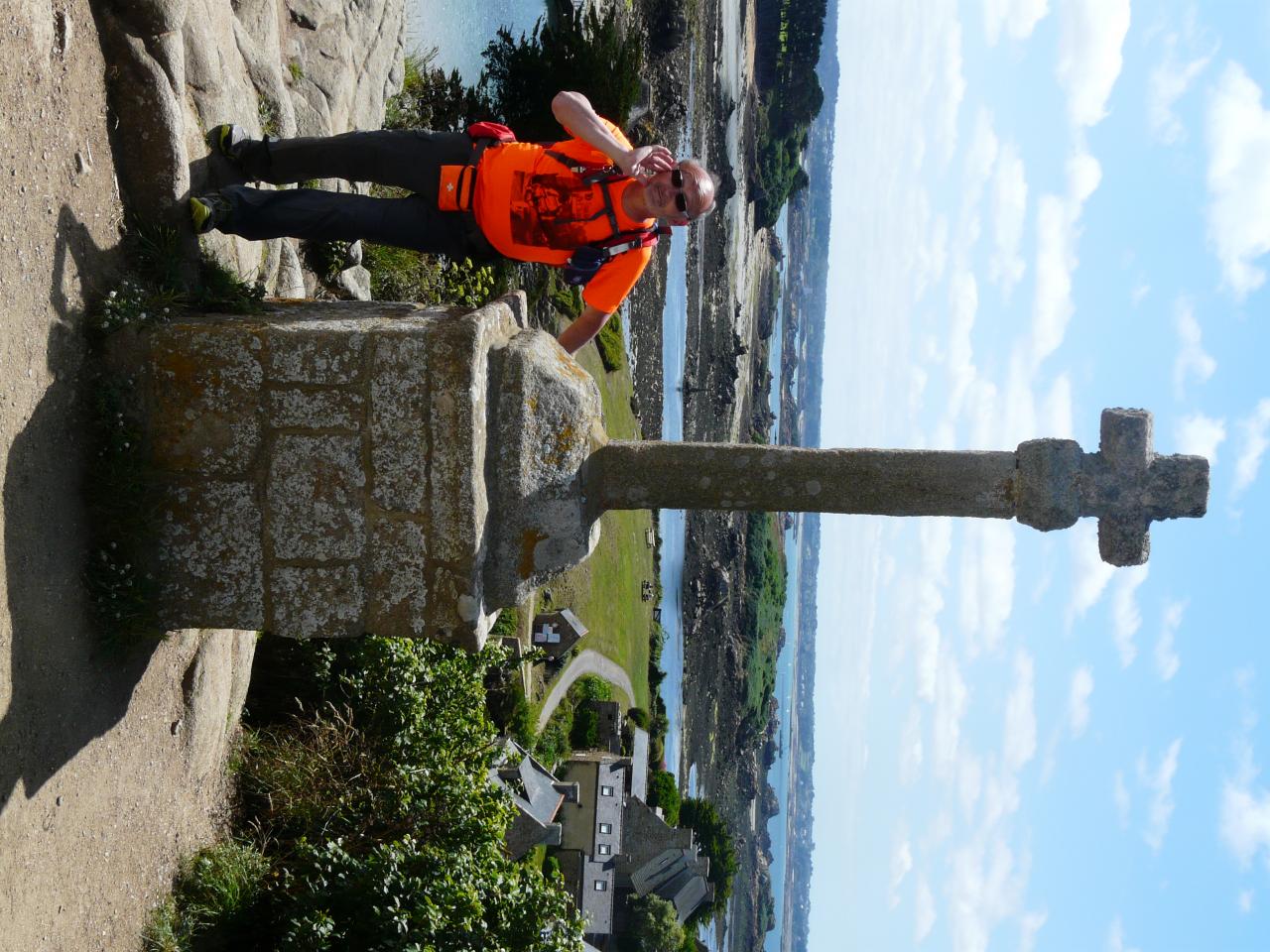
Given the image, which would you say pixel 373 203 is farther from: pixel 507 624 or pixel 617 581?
pixel 617 581

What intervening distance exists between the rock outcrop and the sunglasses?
2.74 metres

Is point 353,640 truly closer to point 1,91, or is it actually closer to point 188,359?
point 188,359

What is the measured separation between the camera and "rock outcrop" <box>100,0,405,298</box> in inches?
210

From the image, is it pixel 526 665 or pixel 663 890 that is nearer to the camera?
pixel 526 665

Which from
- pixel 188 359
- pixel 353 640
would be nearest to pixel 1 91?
pixel 188 359

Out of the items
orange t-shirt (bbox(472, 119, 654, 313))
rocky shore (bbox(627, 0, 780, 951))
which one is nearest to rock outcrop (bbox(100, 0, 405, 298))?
orange t-shirt (bbox(472, 119, 654, 313))

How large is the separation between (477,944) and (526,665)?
15.6 m

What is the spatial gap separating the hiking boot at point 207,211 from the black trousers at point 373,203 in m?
0.04

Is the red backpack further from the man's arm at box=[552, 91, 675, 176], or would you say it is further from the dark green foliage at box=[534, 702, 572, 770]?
the dark green foliage at box=[534, 702, 572, 770]

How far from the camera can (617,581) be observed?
112 ft

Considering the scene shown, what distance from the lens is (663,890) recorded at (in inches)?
1458

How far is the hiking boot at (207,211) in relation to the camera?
5562 mm

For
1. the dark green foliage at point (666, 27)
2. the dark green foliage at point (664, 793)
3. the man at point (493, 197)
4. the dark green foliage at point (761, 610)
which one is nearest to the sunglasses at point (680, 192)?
the man at point (493, 197)

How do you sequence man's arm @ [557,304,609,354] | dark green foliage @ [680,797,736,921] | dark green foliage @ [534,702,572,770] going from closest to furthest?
1. man's arm @ [557,304,609,354]
2. dark green foliage @ [534,702,572,770]
3. dark green foliage @ [680,797,736,921]
